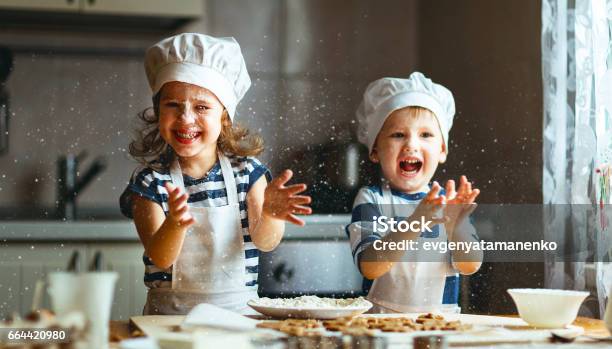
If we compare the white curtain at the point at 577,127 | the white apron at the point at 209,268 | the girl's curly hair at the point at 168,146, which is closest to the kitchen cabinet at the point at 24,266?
the girl's curly hair at the point at 168,146

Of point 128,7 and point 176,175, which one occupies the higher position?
point 128,7

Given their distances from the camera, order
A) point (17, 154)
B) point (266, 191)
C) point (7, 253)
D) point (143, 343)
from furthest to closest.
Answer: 1. point (17, 154)
2. point (7, 253)
3. point (266, 191)
4. point (143, 343)

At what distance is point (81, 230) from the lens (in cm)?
113

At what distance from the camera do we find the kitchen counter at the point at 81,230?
1.12 meters

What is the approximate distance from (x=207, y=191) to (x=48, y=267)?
37cm

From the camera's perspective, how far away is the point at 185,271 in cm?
84

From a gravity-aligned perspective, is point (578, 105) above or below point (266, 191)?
above

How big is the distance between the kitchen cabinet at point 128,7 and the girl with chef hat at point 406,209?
42cm

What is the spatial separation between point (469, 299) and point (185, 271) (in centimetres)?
55

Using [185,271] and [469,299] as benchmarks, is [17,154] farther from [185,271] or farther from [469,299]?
[469,299]

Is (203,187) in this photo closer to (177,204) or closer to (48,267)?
(177,204)

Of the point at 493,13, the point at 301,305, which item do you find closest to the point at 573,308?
the point at 301,305

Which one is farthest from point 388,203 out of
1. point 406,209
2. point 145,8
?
point 145,8

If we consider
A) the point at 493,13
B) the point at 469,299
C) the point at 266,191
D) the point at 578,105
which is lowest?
the point at 469,299
